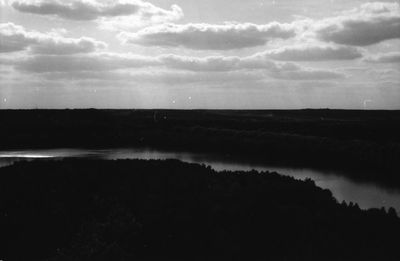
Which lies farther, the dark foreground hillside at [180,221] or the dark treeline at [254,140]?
the dark treeline at [254,140]

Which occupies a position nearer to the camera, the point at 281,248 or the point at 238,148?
the point at 281,248

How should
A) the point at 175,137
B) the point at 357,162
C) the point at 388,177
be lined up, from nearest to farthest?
1. the point at 388,177
2. the point at 357,162
3. the point at 175,137

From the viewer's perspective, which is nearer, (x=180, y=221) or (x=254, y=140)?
(x=180, y=221)

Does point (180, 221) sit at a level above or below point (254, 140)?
below

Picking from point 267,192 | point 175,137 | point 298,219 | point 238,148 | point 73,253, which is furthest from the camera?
point 175,137

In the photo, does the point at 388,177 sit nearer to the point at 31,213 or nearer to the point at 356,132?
the point at 356,132

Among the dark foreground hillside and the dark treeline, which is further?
the dark treeline

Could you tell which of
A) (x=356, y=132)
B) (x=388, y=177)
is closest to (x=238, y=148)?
(x=356, y=132)

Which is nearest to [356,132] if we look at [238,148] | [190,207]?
[238,148]
